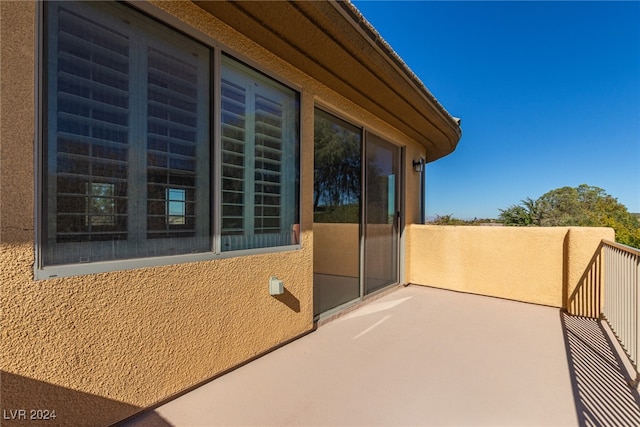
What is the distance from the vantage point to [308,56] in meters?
3.18

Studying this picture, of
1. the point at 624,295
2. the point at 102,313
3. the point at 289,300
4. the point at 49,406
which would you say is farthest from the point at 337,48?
the point at 624,295

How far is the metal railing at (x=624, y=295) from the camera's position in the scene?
2.67 metres

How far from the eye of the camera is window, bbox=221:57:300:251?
2.77 meters

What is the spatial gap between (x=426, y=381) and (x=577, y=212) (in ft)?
86.4

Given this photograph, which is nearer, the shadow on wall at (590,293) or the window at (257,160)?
the window at (257,160)

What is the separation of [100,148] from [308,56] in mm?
2271

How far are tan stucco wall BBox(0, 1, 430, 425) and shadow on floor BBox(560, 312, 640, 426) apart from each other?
9.46ft

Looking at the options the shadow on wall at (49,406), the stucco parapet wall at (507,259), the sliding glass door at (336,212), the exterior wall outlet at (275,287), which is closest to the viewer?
the shadow on wall at (49,406)

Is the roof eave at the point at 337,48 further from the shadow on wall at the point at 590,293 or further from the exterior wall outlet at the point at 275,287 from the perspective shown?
the shadow on wall at the point at 590,293

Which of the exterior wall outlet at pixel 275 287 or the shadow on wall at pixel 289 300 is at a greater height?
the exterior wall outlet at pixel 275 287

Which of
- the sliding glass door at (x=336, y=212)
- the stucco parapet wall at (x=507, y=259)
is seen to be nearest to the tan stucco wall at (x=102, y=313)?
the sliding glass door at (x=336, y=212)

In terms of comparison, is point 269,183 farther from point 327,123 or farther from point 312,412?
point 312,412

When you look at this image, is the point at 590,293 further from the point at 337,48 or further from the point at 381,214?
the point at 337,48

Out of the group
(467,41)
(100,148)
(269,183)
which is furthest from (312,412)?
(467,41)
